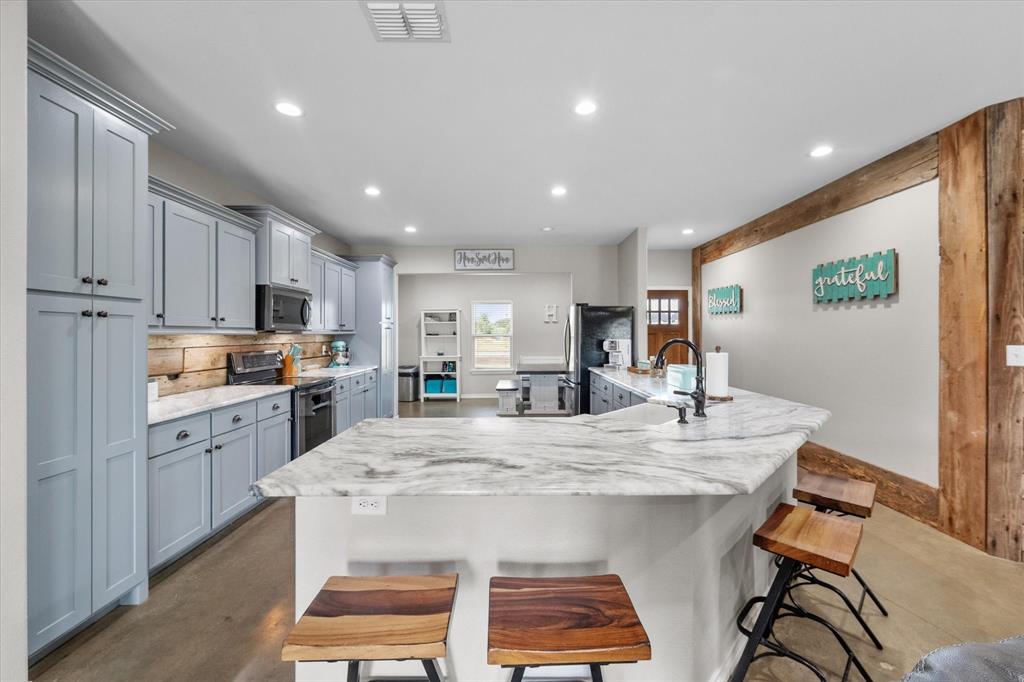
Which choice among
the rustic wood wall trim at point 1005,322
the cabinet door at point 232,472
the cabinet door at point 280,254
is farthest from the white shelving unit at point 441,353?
the rustic wood wall trim at point 1005,322

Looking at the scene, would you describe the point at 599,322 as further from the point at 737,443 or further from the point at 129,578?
the point at 129,578

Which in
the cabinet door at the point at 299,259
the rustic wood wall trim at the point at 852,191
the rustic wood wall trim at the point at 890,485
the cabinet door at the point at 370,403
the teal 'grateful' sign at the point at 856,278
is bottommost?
the rustic wood wall trim at the point at 890,485

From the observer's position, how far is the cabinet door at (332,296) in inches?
201

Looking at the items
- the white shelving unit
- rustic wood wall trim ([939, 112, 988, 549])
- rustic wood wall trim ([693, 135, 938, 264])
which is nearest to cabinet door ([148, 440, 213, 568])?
rustic wood wall trim ([939, 112, 988, 549])

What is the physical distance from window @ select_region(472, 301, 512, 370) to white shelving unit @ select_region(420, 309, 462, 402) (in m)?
0.37

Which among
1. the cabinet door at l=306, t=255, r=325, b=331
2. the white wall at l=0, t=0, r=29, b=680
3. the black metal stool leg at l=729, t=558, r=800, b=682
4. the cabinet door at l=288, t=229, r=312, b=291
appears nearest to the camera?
the white wall at l=0, t=0, r=29, b=680

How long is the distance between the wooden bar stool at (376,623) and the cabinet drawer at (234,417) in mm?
2120

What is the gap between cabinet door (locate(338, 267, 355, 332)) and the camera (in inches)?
219

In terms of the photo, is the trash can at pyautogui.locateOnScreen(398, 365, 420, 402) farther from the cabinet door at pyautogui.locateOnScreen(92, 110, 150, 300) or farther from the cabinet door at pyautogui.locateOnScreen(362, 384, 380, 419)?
the cabinet door at pyautogui.locateOnScreen(92, 110, 150, 300)

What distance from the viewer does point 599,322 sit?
17.5 feet

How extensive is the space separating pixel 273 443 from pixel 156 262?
1536mm

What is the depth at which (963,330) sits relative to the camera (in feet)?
9.02

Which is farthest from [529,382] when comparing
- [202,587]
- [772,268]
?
[202,587]

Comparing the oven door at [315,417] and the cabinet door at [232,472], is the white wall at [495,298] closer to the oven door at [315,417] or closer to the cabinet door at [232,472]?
the oven door at [315,417]
